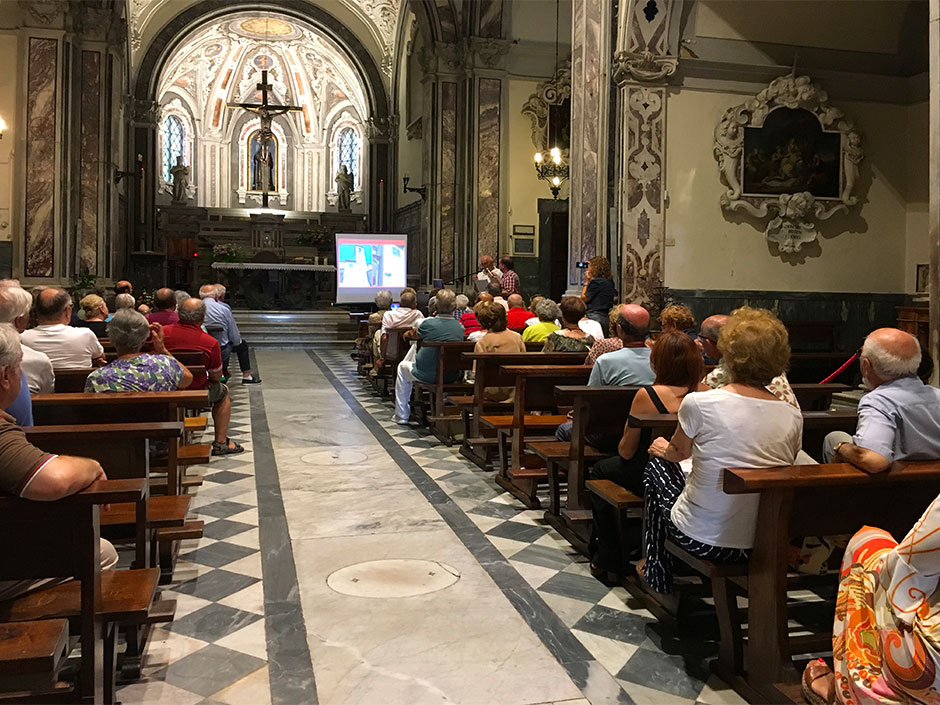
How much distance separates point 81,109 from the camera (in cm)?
1459

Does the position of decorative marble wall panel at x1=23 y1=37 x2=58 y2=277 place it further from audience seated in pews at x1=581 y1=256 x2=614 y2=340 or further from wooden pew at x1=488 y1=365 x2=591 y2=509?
wooden pew at x1=488 y1=365 x2=591 y2=509

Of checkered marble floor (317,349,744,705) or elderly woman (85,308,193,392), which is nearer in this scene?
checkered marble floor (317,349,744,705)

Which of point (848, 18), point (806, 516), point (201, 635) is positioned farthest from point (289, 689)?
point (848, 18)

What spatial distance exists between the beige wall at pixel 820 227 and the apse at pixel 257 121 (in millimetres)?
18875

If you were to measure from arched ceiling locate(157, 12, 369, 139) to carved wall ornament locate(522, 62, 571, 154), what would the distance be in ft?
35.7

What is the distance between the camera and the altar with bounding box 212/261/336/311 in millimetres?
20469

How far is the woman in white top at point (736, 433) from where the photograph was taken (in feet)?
9.27

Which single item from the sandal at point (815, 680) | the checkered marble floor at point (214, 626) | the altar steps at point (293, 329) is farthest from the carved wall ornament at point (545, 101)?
the sandal at point (815, 680)

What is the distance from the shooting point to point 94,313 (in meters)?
7.57

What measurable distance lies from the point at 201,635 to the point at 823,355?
681 centimetres

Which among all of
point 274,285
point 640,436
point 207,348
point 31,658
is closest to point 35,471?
point 31,658

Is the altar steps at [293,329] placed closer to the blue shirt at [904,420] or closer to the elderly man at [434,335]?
the elderly man at [434,335]

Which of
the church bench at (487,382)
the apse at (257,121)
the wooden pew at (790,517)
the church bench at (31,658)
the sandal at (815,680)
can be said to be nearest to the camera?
the church bench at (31,658)

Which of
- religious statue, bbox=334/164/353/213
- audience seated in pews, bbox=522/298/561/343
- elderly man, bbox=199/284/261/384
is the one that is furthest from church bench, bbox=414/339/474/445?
religious statue, bbox=334/164/353/213
